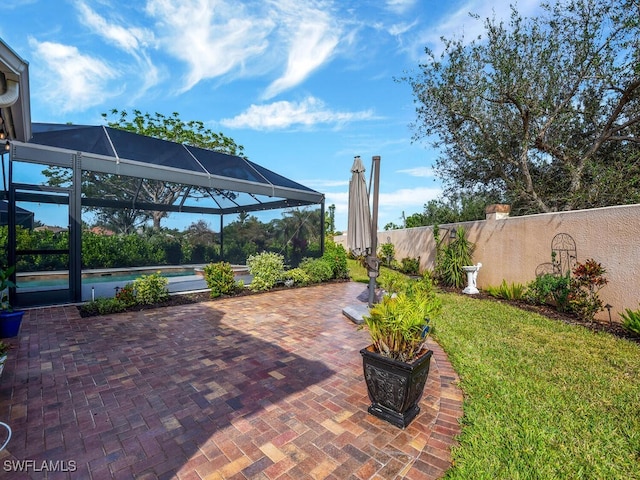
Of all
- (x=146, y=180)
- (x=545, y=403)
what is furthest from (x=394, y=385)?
(x=146, y=180)

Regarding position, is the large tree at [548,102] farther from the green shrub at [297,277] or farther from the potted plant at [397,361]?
the potted plant at [397,361]

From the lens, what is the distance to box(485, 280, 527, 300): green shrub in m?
7.10

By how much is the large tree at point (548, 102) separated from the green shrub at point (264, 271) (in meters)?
7.38

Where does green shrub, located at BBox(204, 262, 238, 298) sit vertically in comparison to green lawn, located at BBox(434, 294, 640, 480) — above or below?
above

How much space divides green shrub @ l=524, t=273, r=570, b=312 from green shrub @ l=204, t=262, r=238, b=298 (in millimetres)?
7113

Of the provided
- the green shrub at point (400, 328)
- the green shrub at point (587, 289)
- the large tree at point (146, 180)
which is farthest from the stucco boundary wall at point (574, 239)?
the large tree at point (146, 180)

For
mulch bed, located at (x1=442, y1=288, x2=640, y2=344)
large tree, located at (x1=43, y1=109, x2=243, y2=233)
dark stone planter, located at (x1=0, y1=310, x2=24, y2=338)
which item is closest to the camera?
dark stone planter, located at (x1=0, y1=310, x2=24, y2=338)

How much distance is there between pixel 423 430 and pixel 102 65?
11241 millimetres

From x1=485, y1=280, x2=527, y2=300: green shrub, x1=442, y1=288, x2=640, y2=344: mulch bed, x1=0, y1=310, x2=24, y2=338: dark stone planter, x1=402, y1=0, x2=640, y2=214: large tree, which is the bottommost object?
x1=442, y1=288, x2=640, y2=344: mulch bed

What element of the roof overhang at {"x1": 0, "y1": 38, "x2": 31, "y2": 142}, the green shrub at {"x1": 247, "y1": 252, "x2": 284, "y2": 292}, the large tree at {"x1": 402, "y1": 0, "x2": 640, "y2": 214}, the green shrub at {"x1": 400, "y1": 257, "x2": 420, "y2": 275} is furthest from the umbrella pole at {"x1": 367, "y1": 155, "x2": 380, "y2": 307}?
the green shrub at {"x1": 400, "y1": 257, "x2": 420, "y2": 275}

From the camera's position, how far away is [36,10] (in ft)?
17.5

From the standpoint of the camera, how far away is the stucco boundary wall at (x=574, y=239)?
16.6 feet

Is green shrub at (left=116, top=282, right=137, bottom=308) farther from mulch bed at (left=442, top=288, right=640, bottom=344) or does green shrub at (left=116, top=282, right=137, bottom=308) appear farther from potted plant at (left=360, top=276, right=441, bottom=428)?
mulch bed at (left=442, top=288, right=640, bottom=344)

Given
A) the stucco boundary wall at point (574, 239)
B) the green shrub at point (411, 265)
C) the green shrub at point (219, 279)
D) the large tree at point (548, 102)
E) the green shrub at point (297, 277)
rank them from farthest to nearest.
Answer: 1. the green shrub at point (411, 265)
2. the green shrub at point (297, 277)
3. the large tree at point (548, 102)
4. the green shrub at point (219, 279)
5. the stucco boundary wall at point (574, 239)
